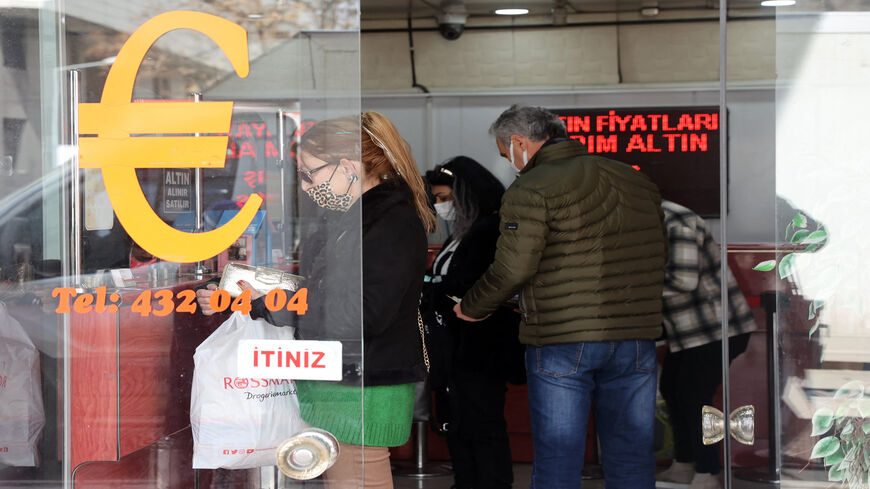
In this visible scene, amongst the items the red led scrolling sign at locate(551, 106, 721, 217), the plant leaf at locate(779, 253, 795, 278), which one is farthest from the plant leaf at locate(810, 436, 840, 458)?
the red led scrolling sign at locate(551, 106, 721, 217)

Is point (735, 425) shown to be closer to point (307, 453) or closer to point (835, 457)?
point (835, 457)

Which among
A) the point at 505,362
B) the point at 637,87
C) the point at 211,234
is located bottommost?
the point at 505,362

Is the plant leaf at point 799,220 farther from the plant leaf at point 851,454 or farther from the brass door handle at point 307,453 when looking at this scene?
the brass door handle at point 307,453

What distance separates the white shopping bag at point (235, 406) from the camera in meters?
1.56

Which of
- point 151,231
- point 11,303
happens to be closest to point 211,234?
point 151,231

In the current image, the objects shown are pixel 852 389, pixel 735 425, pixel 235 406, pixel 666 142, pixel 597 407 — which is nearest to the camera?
pixel 235 406

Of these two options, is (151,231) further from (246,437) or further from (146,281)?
(246,437)

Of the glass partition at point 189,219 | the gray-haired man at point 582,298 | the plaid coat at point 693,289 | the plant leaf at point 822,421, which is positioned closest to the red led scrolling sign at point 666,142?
the plaid coat at point 693,289

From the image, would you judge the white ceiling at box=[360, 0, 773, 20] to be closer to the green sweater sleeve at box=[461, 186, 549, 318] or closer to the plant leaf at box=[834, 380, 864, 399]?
the green sweater sleeve at box=[461, 186, 549, 318]

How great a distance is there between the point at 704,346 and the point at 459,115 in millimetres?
2271

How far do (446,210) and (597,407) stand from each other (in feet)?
3.98

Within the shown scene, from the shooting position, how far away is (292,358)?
5.09ft

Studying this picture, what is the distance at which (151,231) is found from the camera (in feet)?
5.00

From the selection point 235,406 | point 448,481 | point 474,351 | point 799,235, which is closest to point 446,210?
point 474,351
